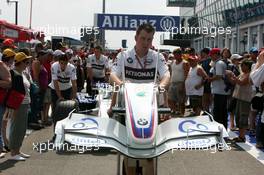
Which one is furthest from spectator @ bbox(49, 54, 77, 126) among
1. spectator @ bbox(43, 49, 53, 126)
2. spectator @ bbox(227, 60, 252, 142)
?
spectator @ bbox(227, 60, 252, 142)

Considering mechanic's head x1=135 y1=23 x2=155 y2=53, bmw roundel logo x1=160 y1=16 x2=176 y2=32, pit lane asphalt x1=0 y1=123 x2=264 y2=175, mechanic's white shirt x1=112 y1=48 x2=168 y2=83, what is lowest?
pit lane asphalt x1=0 y1=123 x2=264 y2=175

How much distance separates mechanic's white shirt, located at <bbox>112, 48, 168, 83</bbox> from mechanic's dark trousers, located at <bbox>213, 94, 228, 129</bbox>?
5234mm

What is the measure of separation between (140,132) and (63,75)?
696cm

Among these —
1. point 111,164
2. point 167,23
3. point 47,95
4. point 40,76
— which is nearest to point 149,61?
point 111,164

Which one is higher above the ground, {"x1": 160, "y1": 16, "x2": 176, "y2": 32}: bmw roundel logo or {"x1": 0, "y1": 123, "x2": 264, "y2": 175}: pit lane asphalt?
{"x1": 160, "y1": 16, "x2": 176, "y2": 32}: bmw roundel logo

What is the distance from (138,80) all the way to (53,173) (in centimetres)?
251

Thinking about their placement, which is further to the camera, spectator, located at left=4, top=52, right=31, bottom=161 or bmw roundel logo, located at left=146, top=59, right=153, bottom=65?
spectator, located at left=4, top=52, right=31, bottom=161

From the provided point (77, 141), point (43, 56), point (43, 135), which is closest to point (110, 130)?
point (77, 141)

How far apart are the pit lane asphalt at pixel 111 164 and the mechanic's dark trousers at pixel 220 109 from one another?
4.75 feet

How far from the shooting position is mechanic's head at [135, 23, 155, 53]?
5.22 metres

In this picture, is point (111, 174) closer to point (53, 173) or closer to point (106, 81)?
point (53, 173)

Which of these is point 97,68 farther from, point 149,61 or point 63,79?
point 149,61

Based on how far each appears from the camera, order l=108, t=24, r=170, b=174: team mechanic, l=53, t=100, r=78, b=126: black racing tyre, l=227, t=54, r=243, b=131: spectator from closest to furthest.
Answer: l=108, t=24, r=170, b=174: team mechanic → l=53, t=100, r=78, b=126: black racing tyre → l=227, t=54, r=243, b=131: spectator

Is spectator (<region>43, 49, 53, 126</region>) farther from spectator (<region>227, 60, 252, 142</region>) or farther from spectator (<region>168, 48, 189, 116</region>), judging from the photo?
spectator (<region>227, 60, 252, 142</region>)
